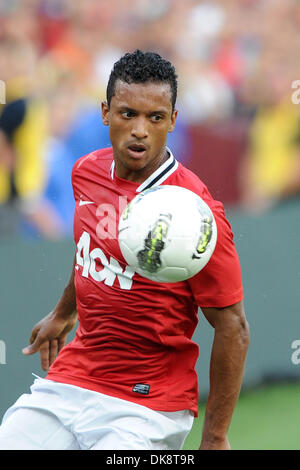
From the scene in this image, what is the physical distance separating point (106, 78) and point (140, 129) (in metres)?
4.39

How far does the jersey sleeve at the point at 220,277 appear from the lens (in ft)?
10.3

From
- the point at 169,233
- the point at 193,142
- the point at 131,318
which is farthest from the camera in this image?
the point at 193,142

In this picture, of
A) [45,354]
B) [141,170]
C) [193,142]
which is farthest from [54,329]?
[193,142]

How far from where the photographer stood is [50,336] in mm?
4078

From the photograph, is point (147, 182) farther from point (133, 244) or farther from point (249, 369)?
point (249, 369)

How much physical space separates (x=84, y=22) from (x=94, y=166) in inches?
178

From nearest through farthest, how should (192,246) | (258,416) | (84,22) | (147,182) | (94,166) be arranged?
(192,246) < (147,182) < (94,166) < (258,416) < (84,22)

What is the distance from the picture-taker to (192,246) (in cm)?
297

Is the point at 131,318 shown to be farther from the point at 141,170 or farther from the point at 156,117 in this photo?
the point at 156,117

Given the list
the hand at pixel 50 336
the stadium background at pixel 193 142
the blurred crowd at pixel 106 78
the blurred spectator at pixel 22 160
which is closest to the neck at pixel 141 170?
the hand at pixel 50 336

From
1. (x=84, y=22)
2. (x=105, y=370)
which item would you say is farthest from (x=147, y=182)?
(x=84, y=22)

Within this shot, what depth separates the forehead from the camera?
10.6 ft

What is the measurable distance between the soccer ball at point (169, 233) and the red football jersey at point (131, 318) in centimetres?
17

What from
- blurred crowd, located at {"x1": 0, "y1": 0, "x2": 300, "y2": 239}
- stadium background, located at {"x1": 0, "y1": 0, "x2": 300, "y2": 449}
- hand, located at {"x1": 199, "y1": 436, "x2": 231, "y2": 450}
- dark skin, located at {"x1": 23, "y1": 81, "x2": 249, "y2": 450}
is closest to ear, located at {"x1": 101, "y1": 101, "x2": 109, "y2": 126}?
dark skin, located at {"x1": 23, "y1": 81, "x2": 249, "y2": 450}
